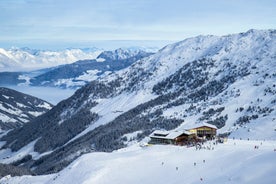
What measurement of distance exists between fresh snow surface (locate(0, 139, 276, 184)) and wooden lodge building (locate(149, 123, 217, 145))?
17.8 meters

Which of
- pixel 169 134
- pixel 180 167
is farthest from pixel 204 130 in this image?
pixel 180 167

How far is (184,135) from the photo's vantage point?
12738 cm

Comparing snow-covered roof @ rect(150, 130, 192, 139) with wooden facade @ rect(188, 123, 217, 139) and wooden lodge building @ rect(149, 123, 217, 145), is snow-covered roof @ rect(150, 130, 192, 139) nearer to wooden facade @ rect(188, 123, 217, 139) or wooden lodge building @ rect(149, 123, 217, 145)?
wooden lodge building @ rect(149, 123, 217, 145)

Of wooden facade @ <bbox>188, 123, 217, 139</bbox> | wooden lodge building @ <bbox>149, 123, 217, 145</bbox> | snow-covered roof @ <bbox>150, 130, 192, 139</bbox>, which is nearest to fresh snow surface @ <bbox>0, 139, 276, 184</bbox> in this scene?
wooden lodge building @ <bbox>149, 123, 217, 145</bbox>

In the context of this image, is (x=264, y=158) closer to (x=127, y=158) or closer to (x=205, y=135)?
(x=127, y=158)

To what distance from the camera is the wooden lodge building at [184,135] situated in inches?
A: 4990

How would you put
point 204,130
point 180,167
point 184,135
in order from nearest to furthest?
point 180,167 < point 184,135 < point 204,130

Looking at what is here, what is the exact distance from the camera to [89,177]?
295 feet

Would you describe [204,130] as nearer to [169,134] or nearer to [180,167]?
[169,134]

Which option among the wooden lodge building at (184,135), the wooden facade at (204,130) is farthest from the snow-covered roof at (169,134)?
the wooden facade at (204,130)

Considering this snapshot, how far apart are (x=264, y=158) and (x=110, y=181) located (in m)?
30.5

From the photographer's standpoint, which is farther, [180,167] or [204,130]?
[204,130]

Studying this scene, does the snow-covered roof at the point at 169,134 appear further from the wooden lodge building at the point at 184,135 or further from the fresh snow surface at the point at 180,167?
the fresh snow surface at the point at 180,167

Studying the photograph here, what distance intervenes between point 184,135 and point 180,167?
148 ft
